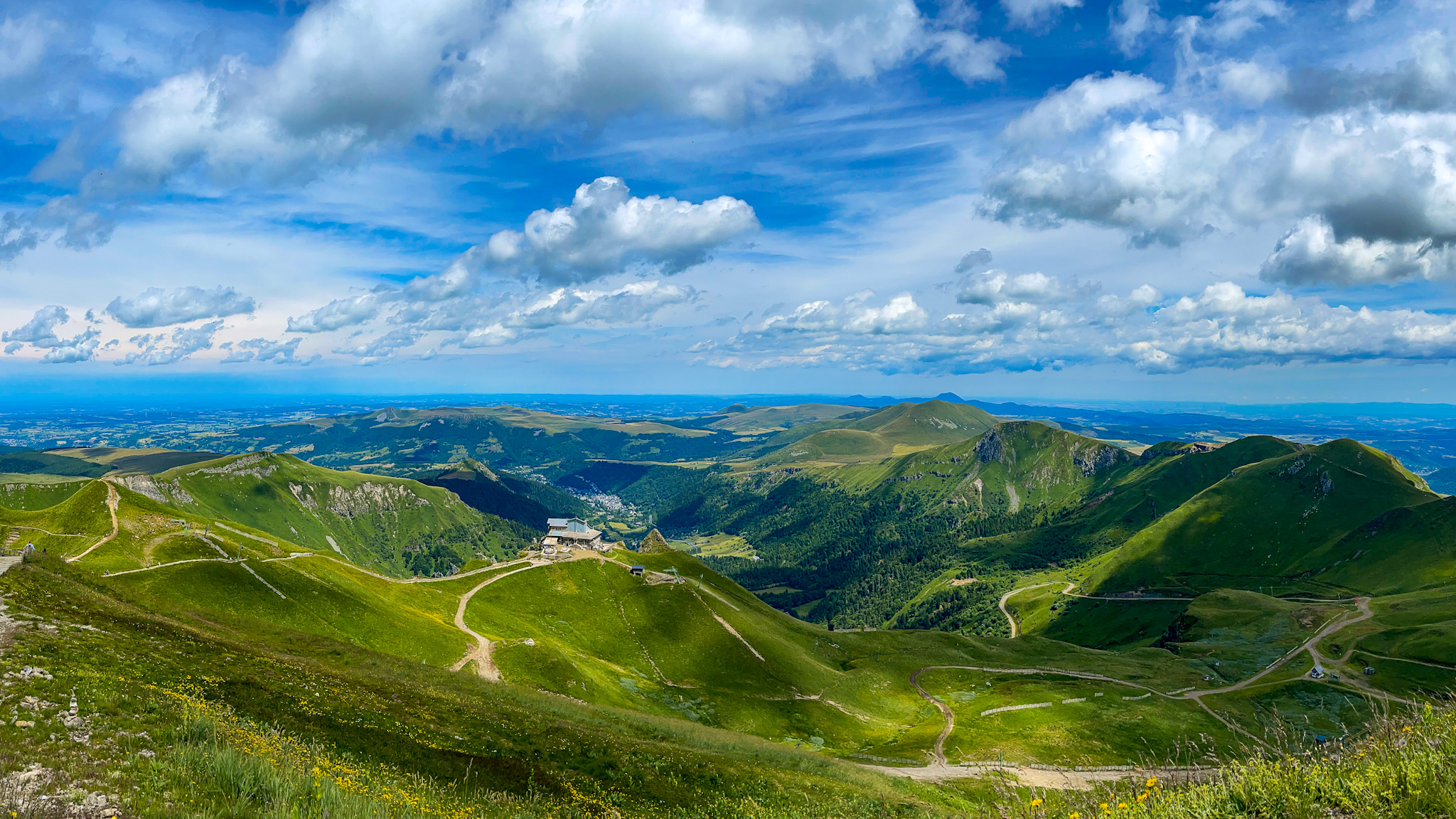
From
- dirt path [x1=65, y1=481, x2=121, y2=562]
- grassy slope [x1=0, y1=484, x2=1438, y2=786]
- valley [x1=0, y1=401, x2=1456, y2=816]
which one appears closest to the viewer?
valley [x1=0, y1=401, x2=1456, y2=816]

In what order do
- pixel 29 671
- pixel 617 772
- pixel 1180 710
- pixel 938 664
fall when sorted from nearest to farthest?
pixel 29 671
pixel 617 772
pixel 1180 710
pixel 938 664

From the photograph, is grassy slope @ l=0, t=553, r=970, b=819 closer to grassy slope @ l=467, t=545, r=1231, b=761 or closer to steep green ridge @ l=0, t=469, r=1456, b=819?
steep green ridge @ l=0, t=469, r=1456, b=819

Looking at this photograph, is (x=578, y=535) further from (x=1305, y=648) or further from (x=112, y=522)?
(x=1305, y=648)

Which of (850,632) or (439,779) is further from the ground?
(439,779)

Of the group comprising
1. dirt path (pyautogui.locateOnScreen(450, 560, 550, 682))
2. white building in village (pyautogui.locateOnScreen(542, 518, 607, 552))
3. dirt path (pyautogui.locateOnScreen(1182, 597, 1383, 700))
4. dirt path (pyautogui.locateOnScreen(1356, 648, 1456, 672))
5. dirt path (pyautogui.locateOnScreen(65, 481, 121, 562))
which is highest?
dirt path (pyautogui.locateOnScreen(65, 481, 121, 562))

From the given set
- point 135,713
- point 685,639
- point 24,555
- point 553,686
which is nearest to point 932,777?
point 553,686

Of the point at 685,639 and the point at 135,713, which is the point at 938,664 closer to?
the point at 685,639

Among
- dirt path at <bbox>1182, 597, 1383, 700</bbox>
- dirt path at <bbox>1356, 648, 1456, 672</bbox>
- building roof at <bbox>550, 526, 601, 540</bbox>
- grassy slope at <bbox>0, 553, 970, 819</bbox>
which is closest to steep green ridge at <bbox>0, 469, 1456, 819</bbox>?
grassy slope at <bbox>0, 553, 970, 819</bbox>

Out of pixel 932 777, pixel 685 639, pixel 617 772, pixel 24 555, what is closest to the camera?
pixel 617 772
